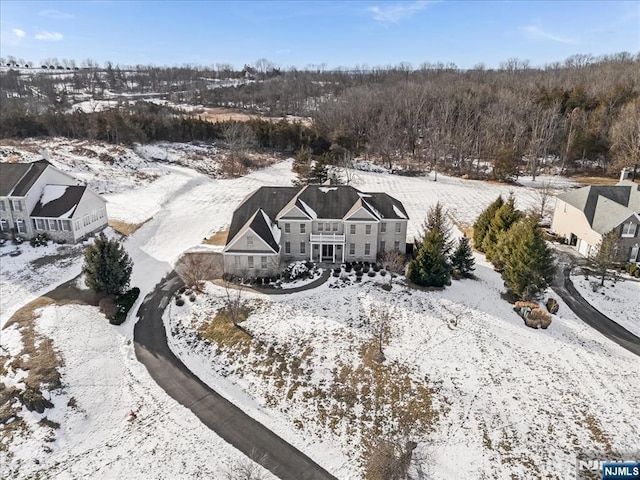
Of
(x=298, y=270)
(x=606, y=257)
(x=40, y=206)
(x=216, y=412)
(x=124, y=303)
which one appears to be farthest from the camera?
(x=40, y=206)

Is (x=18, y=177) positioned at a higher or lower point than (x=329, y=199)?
higher

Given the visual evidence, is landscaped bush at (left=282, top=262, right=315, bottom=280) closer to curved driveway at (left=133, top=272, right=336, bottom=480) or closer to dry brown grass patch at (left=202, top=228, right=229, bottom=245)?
dry brown grass patch at (left=202, top=228, right=229, bottom=245)

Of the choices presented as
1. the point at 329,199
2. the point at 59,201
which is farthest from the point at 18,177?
the point at 329,199

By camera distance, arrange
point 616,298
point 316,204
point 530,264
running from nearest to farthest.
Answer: point 530,264 < point 616,298 < point 316,204

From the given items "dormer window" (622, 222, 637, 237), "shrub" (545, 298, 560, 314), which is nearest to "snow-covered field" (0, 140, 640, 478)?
"shrub" (545, 298, 560, 314)

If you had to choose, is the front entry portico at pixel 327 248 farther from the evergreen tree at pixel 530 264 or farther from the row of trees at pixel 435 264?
the evergreen tree at pixel 530 264

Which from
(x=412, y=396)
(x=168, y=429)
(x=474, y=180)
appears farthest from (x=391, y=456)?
(x=474, y=180)

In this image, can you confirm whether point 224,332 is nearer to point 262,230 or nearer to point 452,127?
point 262,230
